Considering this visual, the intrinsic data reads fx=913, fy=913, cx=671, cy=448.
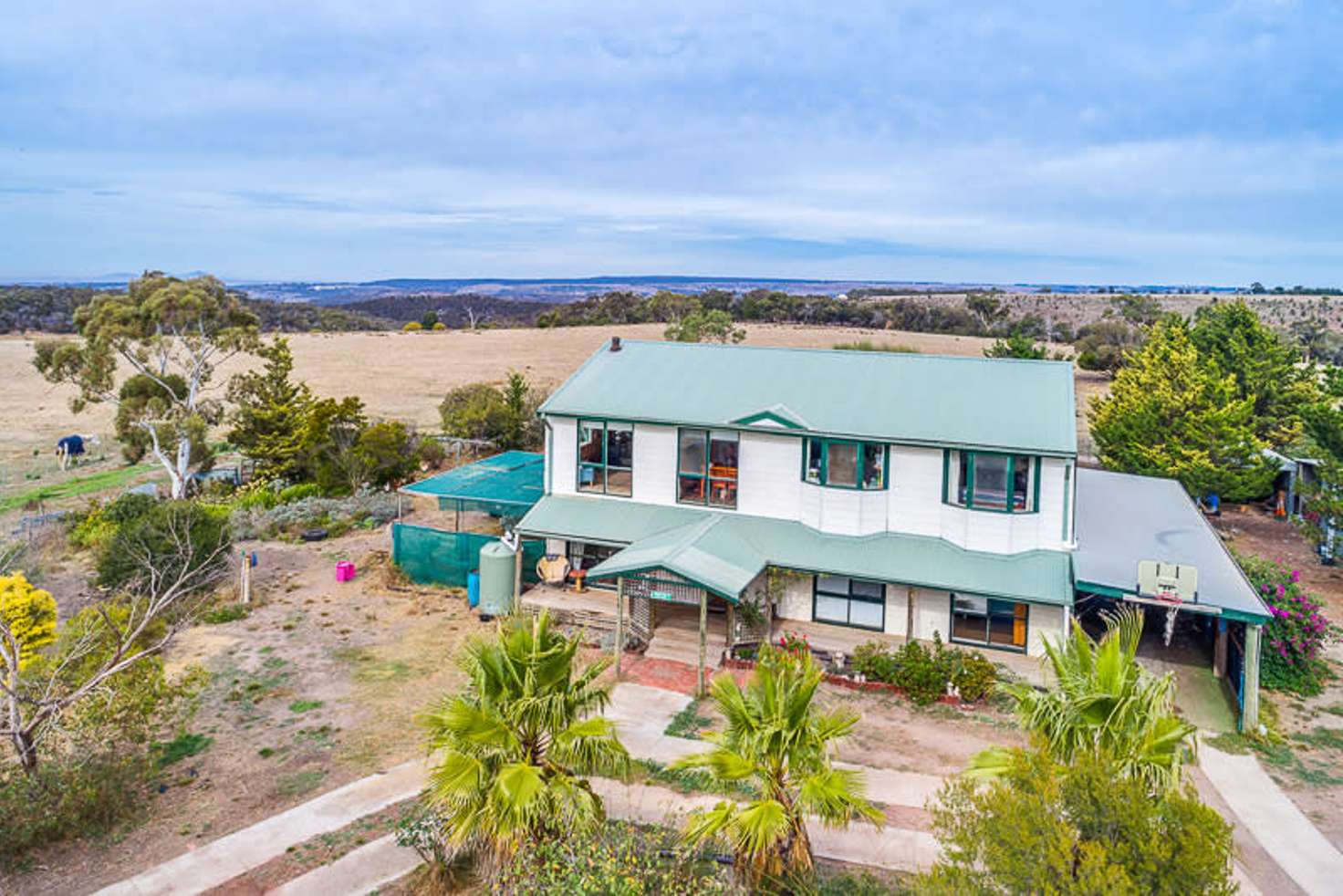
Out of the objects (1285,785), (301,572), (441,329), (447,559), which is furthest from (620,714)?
(441,329)

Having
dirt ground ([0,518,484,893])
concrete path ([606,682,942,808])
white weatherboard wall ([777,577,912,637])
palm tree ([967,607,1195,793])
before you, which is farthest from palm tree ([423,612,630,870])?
white weatherboard wall ([777,577,912,637])

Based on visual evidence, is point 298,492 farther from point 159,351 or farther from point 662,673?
point 662,673

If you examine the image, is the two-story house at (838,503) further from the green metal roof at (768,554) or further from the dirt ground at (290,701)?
the dirt ground at (290,701)

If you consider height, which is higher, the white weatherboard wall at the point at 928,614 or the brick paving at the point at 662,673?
the white weatherboard wall at the point at 928,614

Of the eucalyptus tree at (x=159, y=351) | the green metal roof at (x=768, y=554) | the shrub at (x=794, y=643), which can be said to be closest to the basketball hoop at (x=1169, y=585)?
the green metal roof at (x=768, y=554)

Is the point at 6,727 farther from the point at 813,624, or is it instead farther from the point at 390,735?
the point at 813,624

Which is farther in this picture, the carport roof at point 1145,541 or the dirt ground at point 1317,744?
the carport roof at point 1145,541
